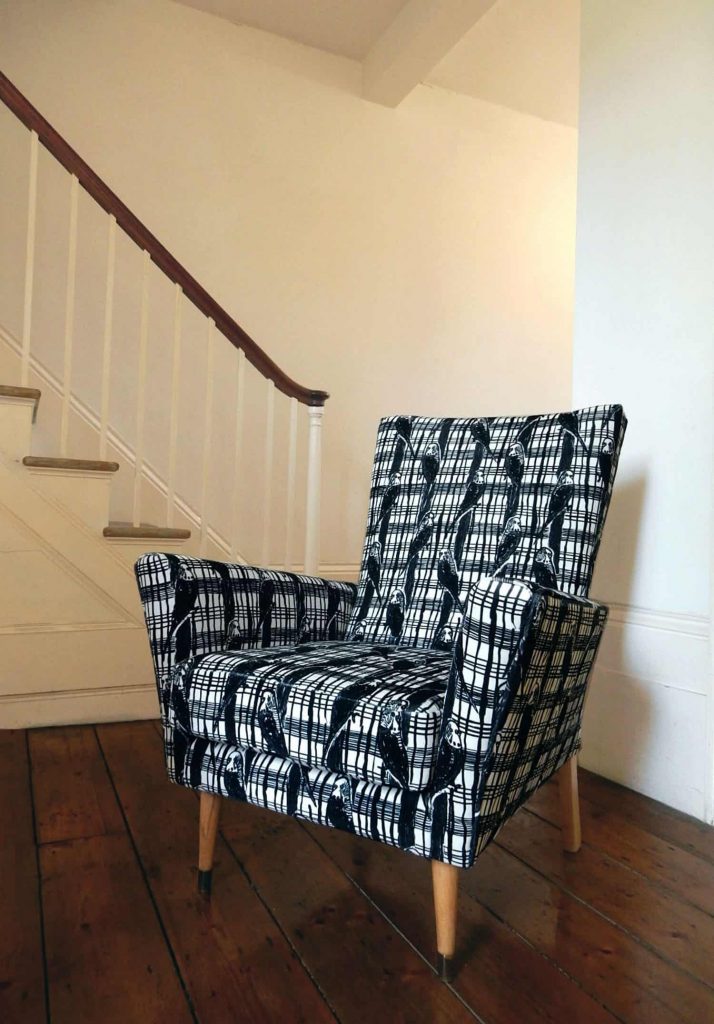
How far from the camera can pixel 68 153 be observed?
7.42 ft

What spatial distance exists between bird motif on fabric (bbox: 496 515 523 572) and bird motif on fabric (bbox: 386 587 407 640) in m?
0.23

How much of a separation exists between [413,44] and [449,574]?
2.85 meters

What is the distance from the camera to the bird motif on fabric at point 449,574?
61.3 inches

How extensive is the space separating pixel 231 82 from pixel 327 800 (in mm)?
3469

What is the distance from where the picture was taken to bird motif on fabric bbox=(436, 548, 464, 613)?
156 cm

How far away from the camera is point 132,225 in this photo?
2.36 m

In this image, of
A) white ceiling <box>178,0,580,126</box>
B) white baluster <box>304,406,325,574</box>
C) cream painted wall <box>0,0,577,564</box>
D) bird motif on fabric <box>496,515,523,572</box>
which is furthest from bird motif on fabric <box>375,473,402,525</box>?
white ceiling <box>178,0,580,126</box>

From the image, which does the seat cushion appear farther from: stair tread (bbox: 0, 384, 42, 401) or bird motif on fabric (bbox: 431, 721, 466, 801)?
stair tread (bbox: 0, 384, 42, 401)

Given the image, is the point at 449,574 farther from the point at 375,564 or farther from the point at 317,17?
the point at 317,17

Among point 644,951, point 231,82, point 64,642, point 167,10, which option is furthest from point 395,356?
point 644,951

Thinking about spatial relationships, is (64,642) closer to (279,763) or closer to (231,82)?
(279,763)

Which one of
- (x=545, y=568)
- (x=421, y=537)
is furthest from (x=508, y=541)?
(x=421, y=537)

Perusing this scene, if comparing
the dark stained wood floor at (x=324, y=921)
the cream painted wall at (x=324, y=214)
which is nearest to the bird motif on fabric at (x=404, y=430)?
the dark stained wood floor at (x=324, y=921)

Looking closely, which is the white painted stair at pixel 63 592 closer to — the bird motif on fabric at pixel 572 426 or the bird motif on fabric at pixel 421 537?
the bird motif on fabric at pixel 421 537
